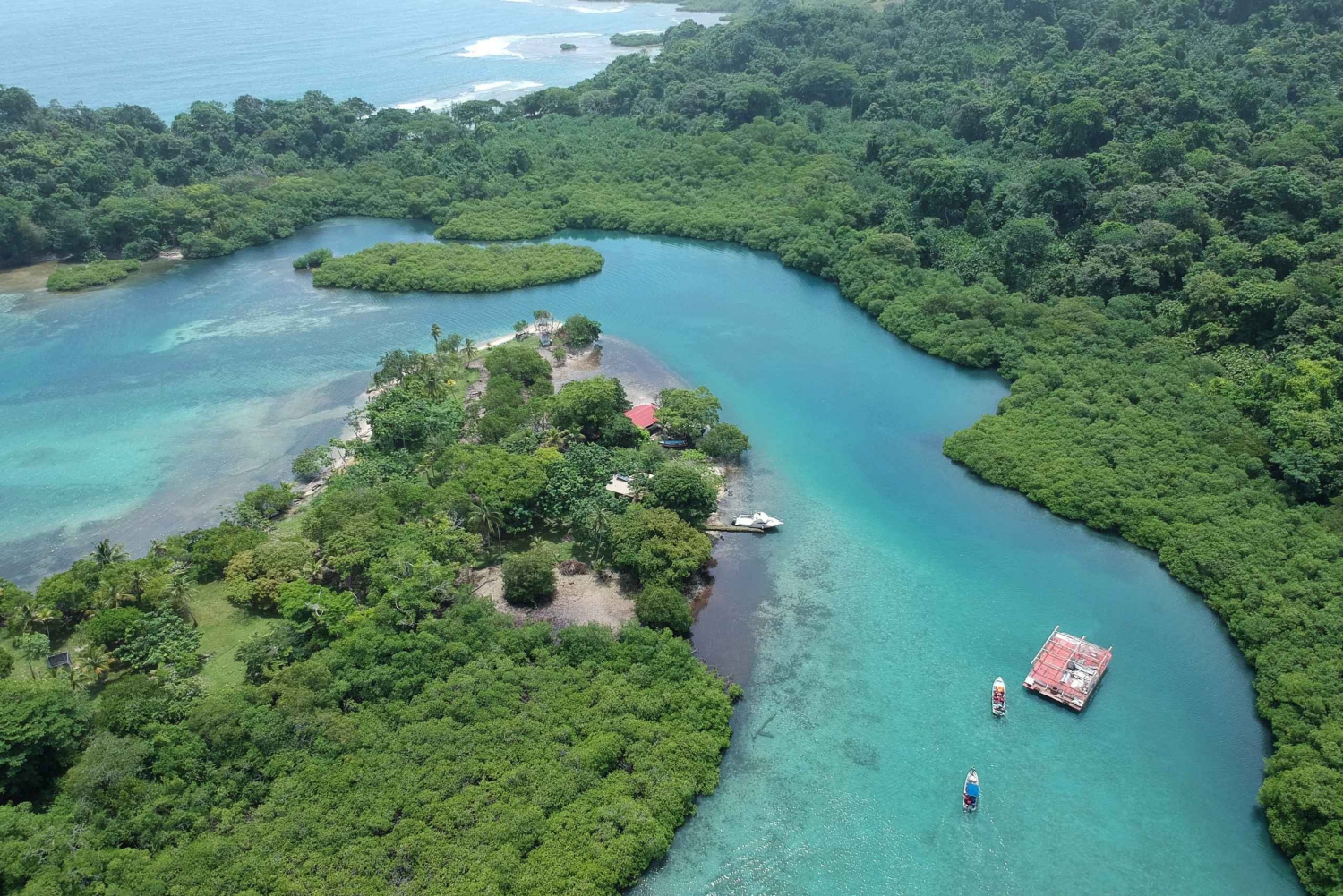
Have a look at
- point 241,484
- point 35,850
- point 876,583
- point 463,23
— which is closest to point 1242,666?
point 876,583

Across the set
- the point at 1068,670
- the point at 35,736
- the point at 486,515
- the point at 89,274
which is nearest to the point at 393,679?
the point at 486,515

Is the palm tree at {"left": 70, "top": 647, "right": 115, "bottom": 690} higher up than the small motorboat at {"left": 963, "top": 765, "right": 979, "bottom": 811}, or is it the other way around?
the palm tree at {"left": 70, "top": 647, "right": 115, "bottom": 690}

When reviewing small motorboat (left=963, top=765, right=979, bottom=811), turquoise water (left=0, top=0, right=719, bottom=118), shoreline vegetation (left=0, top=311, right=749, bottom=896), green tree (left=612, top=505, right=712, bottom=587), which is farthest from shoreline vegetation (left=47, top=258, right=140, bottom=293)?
small motorboat (left=963, top=765, right=979, bottom=811)

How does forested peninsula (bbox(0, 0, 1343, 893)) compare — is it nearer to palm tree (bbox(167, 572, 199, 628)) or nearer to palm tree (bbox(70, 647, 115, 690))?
palm tree (bbox(167, 572, 199, 628))

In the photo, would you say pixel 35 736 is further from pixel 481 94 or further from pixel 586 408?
pixel 481 94

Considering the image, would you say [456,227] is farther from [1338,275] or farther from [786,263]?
[1338,275]

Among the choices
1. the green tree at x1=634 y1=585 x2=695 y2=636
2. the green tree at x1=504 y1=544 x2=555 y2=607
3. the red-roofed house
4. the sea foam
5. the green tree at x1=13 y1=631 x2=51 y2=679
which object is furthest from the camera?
A: the sea foam

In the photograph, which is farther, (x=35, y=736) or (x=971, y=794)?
(x=971, y=794)
